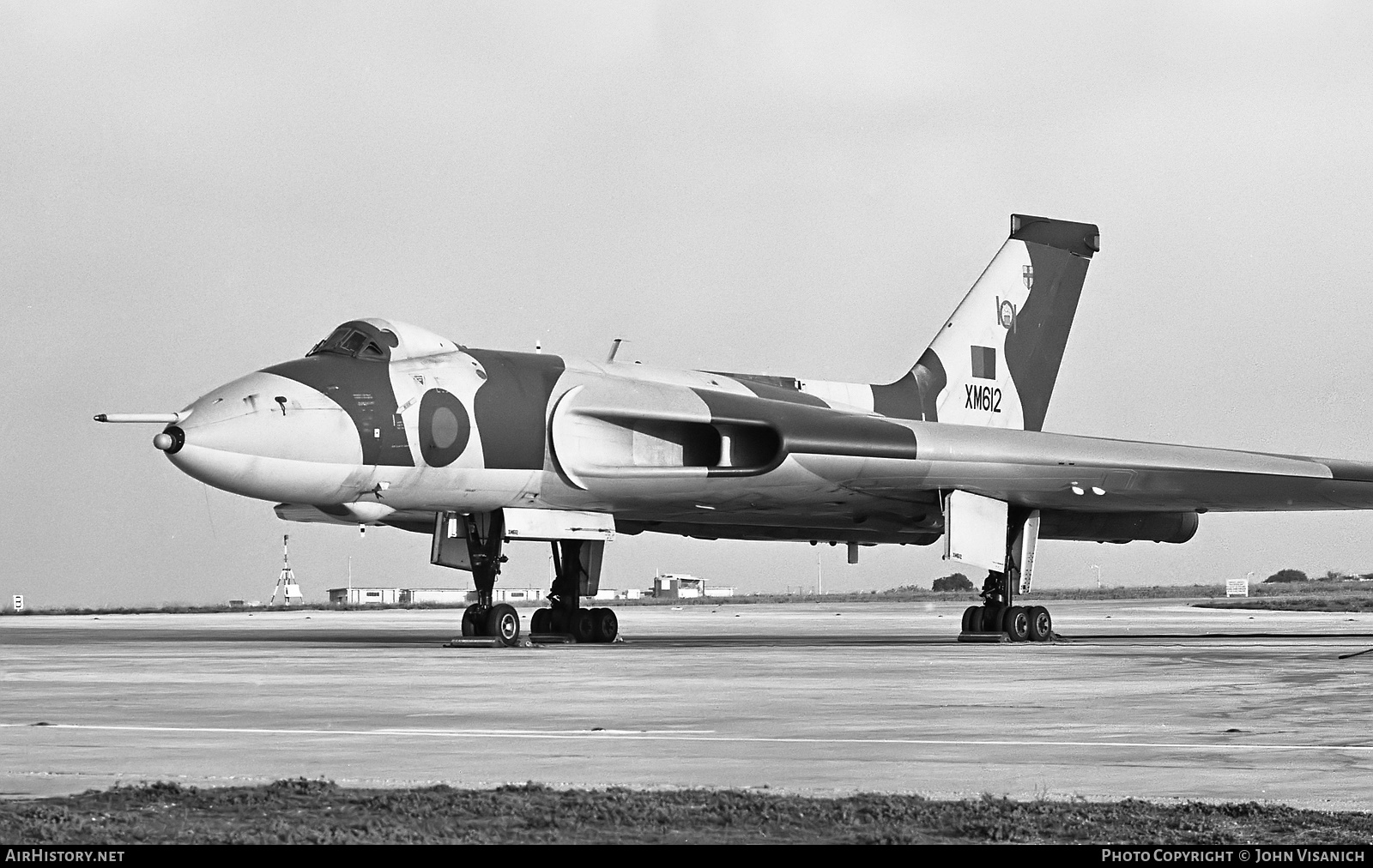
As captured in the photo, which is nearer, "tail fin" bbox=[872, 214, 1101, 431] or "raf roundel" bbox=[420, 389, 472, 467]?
"raf roundel" bbox=[420, 389, 472, 467]

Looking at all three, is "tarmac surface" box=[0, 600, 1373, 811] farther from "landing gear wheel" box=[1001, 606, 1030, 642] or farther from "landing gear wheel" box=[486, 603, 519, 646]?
"landing gear wheel" box=[1001, 606, 1030, 642]

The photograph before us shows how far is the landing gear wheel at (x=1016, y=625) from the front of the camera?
2169cm

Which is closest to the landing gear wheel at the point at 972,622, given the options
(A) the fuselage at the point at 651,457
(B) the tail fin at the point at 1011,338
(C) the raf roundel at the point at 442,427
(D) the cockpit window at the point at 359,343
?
(A) the fuselage at the point at 651,457

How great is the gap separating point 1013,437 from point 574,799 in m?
17.4

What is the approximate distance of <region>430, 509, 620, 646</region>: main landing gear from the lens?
18.1m

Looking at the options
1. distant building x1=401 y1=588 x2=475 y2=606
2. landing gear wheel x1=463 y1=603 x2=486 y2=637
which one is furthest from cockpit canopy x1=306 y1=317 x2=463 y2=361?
distant building x1=401 y1=588 x2=475 y2=606

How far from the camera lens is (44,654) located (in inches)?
623

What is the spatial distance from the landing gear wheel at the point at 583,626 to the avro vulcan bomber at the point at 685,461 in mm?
24

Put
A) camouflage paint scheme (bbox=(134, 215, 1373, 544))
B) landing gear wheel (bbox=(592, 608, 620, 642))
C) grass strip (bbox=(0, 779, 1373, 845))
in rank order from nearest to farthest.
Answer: grass strip (bbox=(0, 779, 1373, 845)) < camouflage paint scheme (bbox=(134, 215, 1373, 544)) < landing gear wheel (bbox=(592, 608, 620, 642))

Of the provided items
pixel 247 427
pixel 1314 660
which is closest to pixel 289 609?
pixel 247 427

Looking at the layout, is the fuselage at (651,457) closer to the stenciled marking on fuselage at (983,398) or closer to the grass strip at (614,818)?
the stenciled marking on fuselage at (983,398)

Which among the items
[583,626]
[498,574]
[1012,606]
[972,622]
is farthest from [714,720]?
[1012,606]

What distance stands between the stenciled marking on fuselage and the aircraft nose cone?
1145 centimetres

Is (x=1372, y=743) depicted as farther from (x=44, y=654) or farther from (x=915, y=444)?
(x=915, y=444)
